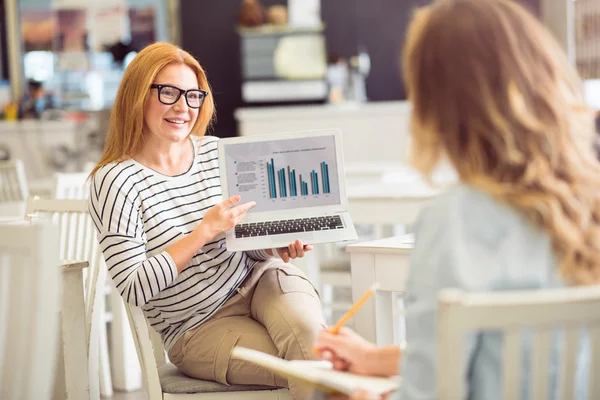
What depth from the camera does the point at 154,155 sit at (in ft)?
6.65

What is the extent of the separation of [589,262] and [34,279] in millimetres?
755

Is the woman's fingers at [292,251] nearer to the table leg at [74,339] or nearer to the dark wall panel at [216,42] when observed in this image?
the table leg at [74,339]

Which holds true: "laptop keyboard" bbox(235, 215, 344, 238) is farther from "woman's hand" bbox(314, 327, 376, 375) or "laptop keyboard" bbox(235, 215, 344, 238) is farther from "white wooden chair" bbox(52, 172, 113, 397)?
"white wooden chair" bbox(52, 172, 113, 397)

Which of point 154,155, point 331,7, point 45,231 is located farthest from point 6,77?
point 45,231

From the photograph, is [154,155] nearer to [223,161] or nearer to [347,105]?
[223,161]

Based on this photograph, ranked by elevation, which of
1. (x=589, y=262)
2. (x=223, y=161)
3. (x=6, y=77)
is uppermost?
(x=6, y=77)

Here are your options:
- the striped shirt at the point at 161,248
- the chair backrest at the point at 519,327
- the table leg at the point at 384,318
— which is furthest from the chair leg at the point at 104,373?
the chair backrest at the point at 519,327

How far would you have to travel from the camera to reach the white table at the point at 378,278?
196 centimetres

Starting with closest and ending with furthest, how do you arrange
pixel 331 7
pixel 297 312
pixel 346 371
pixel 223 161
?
1. pixel 346 371
2. pixel 297 312
3. pixel 223 161
4. pixel 331 7

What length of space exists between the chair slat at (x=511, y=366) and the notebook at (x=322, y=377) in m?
0.27

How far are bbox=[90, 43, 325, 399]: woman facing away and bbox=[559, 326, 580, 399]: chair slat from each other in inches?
32.2

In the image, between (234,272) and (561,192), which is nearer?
(561,192)

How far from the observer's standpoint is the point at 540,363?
3.21 feet

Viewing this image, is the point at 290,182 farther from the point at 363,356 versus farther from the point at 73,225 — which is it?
the point at 73,225
